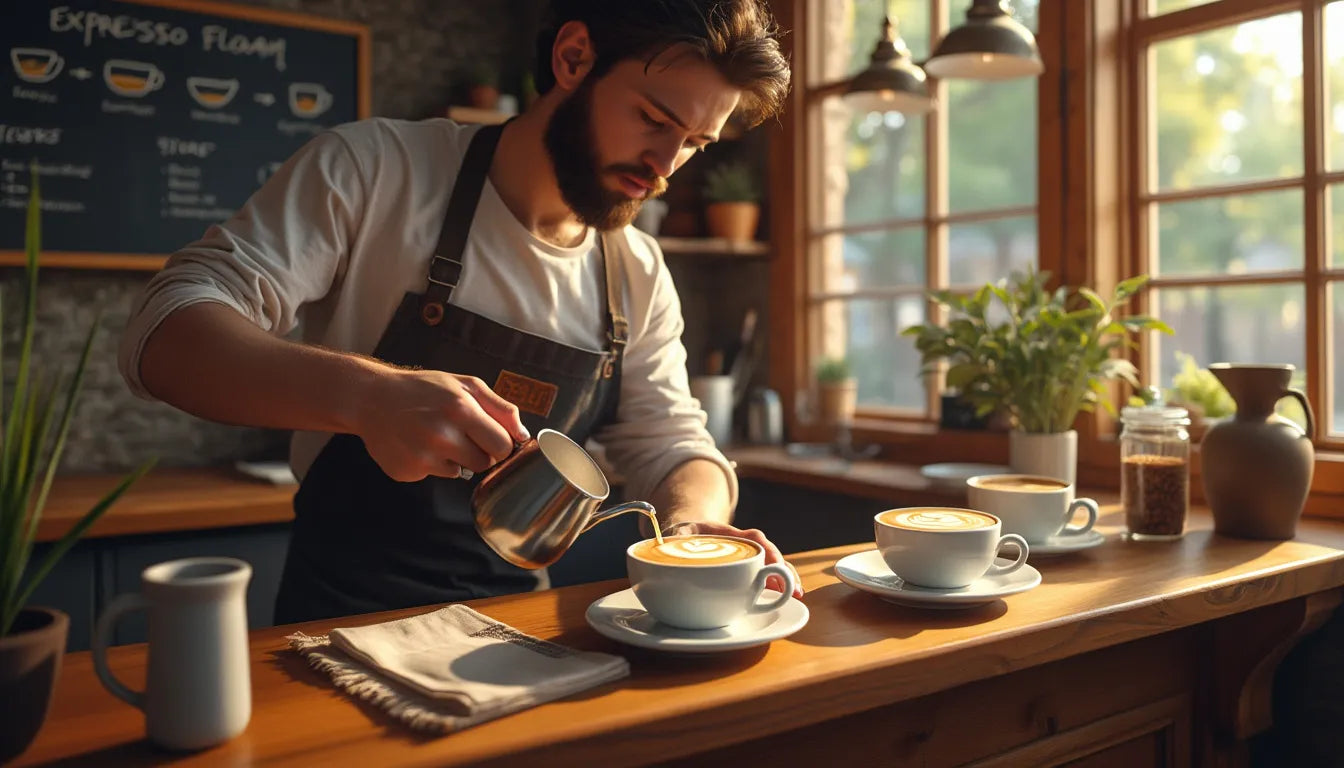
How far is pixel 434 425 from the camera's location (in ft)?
3.31

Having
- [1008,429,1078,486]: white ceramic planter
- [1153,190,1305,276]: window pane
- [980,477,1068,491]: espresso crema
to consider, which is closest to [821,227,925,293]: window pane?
[1153,190,1305,276]: window pane

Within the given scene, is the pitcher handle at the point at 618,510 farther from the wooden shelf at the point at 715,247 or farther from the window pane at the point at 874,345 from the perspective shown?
the window pane at the point at 874,345

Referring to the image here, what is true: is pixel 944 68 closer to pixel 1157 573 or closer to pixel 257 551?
pixel 1157 573

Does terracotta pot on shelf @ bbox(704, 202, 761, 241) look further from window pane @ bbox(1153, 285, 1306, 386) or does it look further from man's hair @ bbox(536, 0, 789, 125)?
man's hair @ bbox(536, 0, 789, 125)

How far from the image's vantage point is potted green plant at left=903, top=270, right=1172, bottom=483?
2.05 meters

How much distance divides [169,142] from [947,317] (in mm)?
2243

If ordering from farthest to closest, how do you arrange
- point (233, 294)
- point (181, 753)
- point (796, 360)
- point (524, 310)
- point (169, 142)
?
point (796, 360) → point (169, 142) → point (524, 310) → point (233, 294) → point (181, 753)

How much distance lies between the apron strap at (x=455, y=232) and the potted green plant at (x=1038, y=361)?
1.00m

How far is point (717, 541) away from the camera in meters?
1.13

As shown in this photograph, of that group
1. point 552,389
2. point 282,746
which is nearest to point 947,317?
point 552,389

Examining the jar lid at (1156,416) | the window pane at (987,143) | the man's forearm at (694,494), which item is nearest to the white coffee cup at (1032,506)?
the jar lid at (1156,416)

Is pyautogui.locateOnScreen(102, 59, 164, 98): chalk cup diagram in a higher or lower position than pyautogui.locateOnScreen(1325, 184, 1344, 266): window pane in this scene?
higher

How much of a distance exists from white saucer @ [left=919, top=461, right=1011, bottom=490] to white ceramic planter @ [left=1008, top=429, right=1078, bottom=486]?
0.19m

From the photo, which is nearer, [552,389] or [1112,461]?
[552,389]
